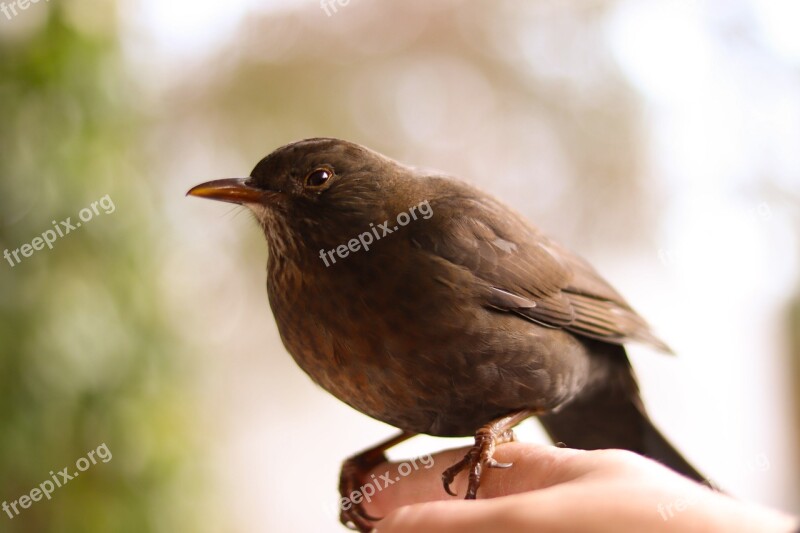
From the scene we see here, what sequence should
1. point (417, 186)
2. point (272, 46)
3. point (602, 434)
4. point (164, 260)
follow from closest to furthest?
1. point (417, 186)
2. point (602, 434)
3. point (164, 260)
4. point (272, 46)

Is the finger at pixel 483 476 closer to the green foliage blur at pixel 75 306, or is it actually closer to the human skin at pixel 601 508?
the human skin at pixel 601 508

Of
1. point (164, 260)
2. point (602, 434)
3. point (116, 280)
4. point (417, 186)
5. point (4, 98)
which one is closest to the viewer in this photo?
point (417, 186)

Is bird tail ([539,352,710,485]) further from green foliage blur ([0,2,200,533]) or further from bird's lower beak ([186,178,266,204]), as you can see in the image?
green foliage blur ([0,2,200,533])

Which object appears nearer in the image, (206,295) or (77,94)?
(77,94)

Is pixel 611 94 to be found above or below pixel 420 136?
below

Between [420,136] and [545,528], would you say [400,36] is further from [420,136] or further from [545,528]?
[545,528]

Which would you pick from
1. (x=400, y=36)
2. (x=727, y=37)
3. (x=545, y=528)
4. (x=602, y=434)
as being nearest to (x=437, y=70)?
(x=400, y=36)

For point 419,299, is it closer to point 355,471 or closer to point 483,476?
point 483,476

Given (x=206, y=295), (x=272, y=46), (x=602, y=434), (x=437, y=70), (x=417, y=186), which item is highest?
(x=272, y=46)
